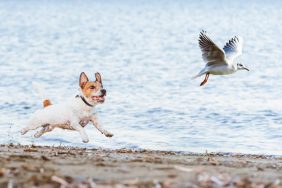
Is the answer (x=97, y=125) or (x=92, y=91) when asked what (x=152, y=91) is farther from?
(x=92, y=91)

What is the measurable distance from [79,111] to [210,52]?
10.4ft

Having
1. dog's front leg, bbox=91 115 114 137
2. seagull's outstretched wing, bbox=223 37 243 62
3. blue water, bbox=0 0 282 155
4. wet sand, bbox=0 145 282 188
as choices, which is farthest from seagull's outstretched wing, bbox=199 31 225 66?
wet sand, bbox=0 145 282 188

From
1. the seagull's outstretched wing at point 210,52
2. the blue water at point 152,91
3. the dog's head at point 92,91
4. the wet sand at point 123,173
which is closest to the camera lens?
the wet sand at point 123,173

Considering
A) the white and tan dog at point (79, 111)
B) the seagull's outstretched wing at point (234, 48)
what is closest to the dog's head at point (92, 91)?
the white and tan dog at point (79, 111)

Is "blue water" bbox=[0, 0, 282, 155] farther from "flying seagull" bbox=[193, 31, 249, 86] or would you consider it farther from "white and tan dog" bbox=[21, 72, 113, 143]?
"white and tan dog" bbox=[21, 72, 113, 143]

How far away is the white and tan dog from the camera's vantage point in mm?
11367

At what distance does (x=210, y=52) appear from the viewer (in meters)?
14.1

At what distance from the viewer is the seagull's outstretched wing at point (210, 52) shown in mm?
13891

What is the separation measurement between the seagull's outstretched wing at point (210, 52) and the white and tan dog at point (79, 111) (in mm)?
2801

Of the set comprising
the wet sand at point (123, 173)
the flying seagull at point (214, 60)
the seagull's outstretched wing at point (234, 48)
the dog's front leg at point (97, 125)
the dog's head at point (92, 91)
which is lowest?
the wet sand at point (123, 173)

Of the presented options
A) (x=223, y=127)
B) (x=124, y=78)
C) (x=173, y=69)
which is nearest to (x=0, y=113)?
→ (x=223, y=127)

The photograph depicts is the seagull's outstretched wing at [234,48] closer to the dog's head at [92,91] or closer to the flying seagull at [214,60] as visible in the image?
the flying seagull at [214,60]

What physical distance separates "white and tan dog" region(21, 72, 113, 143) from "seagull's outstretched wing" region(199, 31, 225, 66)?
280cm

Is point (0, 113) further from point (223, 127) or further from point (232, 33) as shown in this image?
point (232, 33)
